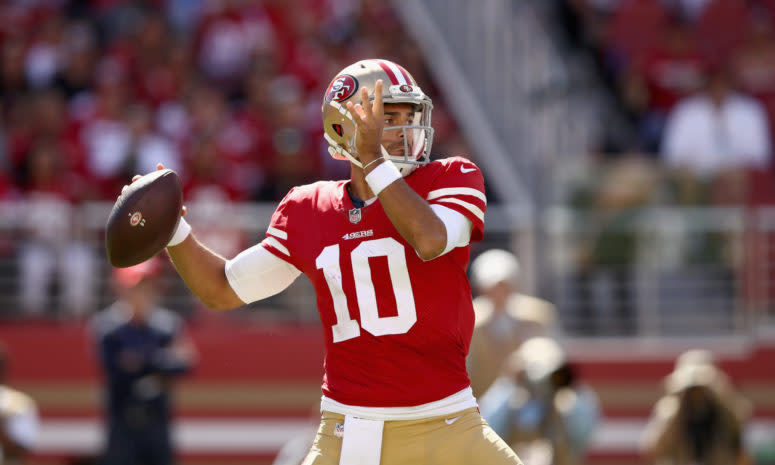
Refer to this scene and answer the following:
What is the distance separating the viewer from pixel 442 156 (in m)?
10.2

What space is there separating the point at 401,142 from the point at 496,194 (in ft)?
21.6

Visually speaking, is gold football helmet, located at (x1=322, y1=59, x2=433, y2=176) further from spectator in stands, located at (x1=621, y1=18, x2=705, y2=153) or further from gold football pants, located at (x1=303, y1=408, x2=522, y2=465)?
spectator in stands, located at (x1=621, y1=18, x2=705, y2=153)

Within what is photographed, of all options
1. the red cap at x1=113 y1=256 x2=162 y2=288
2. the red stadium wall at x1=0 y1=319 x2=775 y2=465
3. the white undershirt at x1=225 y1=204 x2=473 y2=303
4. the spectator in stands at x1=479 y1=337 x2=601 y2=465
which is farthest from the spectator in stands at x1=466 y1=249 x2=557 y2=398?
the white undershirt at x1=225 y1=204 x2=473 y2=303

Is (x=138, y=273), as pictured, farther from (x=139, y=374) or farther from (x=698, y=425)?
(x=698, y=425)

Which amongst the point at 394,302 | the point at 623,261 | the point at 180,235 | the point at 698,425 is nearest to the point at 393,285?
the point at 394,302

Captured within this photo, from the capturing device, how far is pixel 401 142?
12.2 ft

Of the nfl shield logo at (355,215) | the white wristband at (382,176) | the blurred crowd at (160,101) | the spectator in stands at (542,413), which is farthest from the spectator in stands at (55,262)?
the white wristband at (382,176)

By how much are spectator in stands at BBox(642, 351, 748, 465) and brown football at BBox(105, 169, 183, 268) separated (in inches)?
178

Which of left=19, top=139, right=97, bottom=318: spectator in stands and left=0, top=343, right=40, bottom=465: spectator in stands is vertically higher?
left=19, top=139, right=97, bottom=318: spectator in stands

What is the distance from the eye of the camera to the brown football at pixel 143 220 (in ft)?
12.5

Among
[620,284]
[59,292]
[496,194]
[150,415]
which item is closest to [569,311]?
[620,284]

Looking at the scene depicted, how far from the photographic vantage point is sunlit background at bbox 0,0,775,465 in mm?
9492

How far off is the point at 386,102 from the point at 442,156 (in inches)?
255

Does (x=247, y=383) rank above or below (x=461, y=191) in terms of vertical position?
below
